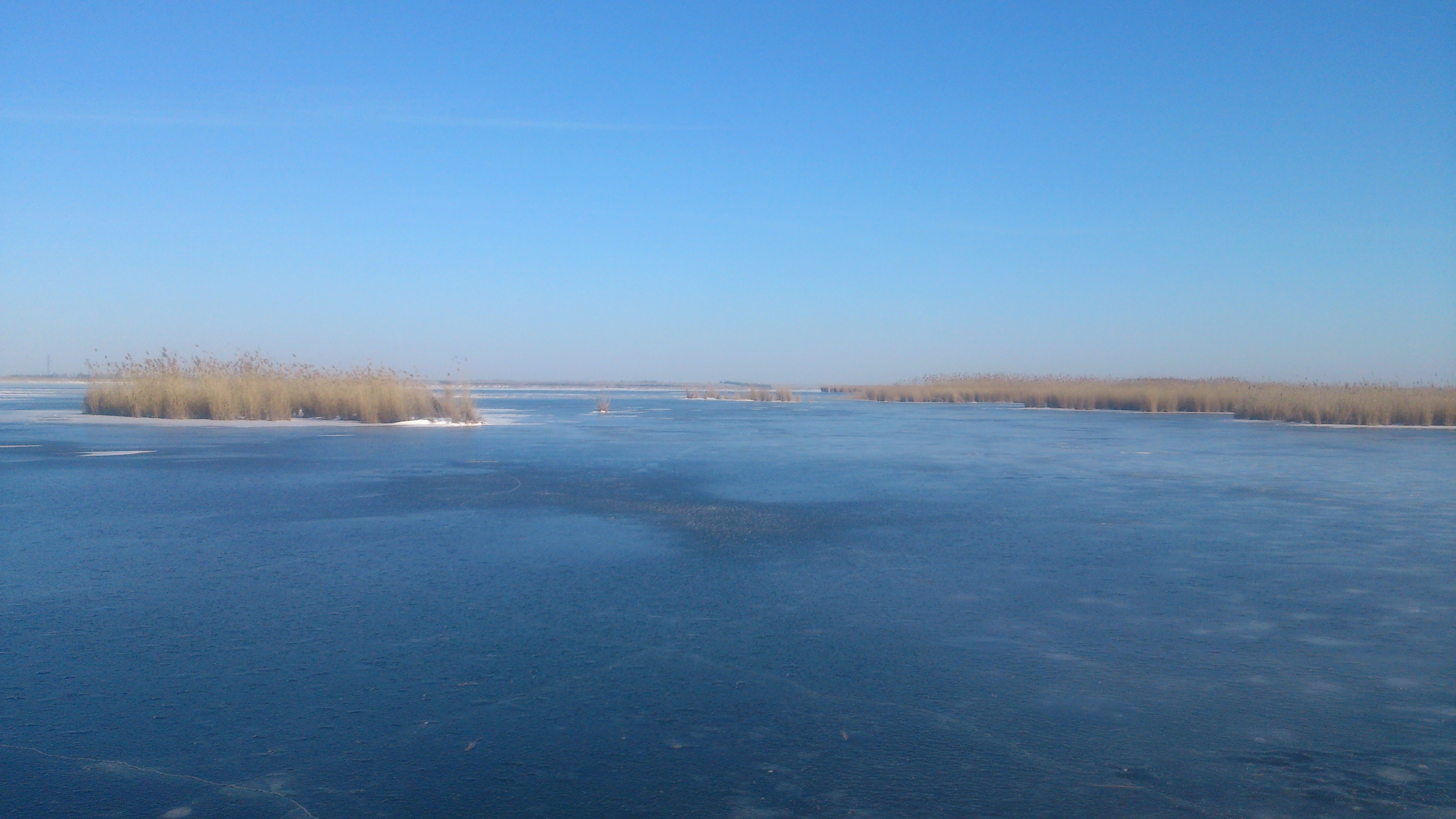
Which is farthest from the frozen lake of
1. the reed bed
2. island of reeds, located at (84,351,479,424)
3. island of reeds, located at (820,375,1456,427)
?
the reed bed

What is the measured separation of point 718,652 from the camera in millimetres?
4246

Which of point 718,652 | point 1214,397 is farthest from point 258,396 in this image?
point 1214,397

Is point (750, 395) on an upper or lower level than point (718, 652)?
upper

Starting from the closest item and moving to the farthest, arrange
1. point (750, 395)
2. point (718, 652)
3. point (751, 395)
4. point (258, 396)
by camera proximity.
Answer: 1. point (718, 652)
2. point (258, 396)
3. point (751, 395)
4. point (750, 395)

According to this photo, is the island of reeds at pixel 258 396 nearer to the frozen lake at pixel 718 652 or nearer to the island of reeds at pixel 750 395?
the frozen lake at pixel 718 652

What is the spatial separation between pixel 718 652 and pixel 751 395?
3850cm

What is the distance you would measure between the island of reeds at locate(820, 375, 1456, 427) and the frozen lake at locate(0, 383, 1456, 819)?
18125 millimetres

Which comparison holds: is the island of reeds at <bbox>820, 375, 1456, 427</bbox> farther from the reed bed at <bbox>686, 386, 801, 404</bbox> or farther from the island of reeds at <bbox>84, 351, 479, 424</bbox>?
the island of reeds at <bbox>84, 351, 479, 424</bbox>

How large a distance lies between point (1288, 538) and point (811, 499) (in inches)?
162

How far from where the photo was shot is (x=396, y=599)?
5.10m

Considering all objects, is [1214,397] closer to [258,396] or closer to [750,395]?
[750,395]

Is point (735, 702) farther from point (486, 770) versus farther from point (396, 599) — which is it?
point (396, 599)

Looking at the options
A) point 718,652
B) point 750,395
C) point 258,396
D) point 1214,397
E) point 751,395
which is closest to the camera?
point 718,652

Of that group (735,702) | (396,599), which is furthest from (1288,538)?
(396,599)
